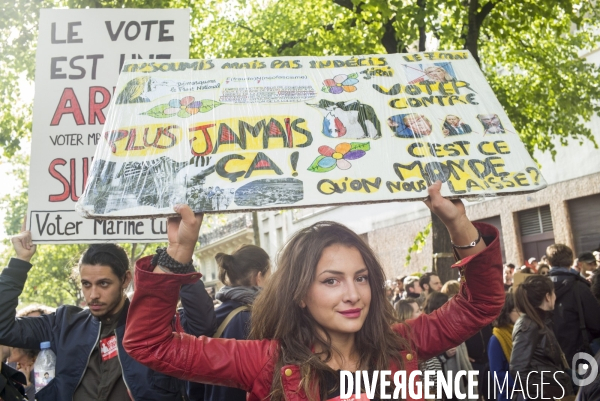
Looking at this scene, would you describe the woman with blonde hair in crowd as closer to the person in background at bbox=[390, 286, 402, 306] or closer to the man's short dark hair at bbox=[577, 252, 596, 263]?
the man's short dark hair at bbox=[577, 252, 596, 263]

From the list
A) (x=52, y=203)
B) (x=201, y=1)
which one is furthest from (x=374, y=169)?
(x=201, y=1)

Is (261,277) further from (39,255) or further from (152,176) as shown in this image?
(39,255)

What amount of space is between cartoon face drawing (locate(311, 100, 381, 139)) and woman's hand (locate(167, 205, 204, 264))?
26.4 inches

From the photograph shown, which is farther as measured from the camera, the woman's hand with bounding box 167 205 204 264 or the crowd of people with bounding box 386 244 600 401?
the crowd of people with bounding box 386 244 600 401

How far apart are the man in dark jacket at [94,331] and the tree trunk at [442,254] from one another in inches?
290

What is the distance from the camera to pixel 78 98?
4.38 m

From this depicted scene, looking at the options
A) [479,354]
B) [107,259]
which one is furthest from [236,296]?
[479,354]

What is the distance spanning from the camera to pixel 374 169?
9.02 feet

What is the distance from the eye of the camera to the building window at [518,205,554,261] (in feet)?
61.6

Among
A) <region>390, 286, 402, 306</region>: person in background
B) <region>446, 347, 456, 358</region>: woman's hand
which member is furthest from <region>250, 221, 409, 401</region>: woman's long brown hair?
<region>390, 286, 402, 306</region>: person in background

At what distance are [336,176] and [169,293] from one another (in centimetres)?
74

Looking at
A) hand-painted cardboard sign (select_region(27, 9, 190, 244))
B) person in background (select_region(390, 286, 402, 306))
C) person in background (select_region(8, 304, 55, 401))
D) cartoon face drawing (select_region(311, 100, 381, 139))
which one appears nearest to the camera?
cartoon face drawing (select_region(311, 100, 381, 139))

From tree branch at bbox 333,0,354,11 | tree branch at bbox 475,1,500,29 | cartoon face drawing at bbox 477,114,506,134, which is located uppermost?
tree branch at bbox 333,0,354,11

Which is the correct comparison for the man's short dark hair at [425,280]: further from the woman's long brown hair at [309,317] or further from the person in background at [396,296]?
the woman's long brown hair at [309,317]
